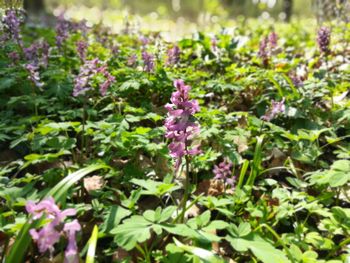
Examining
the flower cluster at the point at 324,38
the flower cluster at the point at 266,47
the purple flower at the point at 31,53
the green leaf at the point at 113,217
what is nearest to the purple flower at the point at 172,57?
the flower cluster at the point at 266,47

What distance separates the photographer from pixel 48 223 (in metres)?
1.52

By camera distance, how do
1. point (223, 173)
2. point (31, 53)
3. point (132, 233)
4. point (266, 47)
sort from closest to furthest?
point (132, 233) < point (223, 173) < point (31, 53) < point (266, 47)

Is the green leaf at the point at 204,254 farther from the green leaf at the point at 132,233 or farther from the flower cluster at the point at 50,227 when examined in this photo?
the flower cluster at the point at 50,227

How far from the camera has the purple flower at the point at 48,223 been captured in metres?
1.46

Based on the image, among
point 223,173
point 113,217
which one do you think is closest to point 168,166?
point 223,173

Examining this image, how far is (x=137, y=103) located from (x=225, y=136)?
117 cm

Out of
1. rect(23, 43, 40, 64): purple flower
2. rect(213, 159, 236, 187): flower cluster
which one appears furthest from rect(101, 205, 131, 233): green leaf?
rect(23, 43, 40, 64): purple flower

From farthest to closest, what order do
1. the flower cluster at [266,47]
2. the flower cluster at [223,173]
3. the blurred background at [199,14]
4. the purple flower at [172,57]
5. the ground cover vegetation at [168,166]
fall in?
1. the blurred background at [199,14]
2. the flower cluster at [266,47]
3. the purple flower at [172,57]
4. the flower cluster at [223,173]
5. the ground cover vegetation at [168,166]

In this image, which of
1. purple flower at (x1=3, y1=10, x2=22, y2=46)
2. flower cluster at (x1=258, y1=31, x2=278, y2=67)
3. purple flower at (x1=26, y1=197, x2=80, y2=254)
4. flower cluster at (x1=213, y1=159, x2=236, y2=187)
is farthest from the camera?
flower cluster at (x1=258, y1=31, x2=278, y2=67)

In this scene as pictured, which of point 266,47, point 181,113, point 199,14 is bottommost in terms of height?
point 181,113

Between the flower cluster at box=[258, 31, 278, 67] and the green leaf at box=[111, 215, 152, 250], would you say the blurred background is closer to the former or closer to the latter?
the flower cluster at box=[258, 31, 278, 67]

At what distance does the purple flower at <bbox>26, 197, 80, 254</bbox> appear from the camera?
146 cm

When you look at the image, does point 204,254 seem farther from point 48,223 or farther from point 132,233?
point 48,223

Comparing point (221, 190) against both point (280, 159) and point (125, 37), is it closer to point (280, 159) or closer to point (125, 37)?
point (280, 159)
